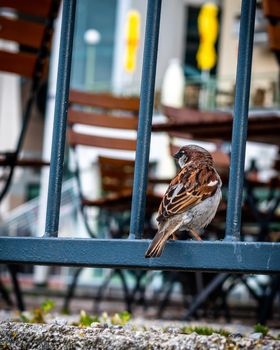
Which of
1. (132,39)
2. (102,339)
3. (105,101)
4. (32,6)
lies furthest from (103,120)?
(132,39)

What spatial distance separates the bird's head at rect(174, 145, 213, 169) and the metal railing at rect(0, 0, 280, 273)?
0.42 meters

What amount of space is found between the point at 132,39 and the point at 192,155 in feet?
56.6

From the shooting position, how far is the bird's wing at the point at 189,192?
110 inches

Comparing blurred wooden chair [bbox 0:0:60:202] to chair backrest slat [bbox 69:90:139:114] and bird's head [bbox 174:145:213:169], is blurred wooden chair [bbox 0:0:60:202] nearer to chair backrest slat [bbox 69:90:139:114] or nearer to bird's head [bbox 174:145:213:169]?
chair backrest slat [bbox 69:90:139:114]

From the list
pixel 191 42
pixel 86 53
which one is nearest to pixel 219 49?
pixel 191 42

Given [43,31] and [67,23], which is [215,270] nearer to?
[67,23]

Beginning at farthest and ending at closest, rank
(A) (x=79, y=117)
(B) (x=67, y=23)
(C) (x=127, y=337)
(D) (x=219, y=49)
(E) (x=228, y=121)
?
(D) (x=219, y=49)
(A) (x=79, y=117)
(E) (x=228, y=121)
(B) (x=67, y=23)
(C) (x=127, y=337)

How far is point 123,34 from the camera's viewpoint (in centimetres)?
2069

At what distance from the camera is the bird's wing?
2785 mm

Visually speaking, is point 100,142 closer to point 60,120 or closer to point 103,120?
point 103,120

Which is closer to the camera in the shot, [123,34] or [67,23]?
[67,23]

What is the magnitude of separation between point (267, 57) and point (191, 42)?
358 centimetres

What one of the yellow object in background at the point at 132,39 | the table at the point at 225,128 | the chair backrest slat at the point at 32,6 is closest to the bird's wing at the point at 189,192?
the table at the point at 225,128

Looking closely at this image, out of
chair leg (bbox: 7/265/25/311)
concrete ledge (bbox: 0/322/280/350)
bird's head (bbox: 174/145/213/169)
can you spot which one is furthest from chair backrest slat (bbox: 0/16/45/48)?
concrete ledge (bbox: 0/322/280/350)
